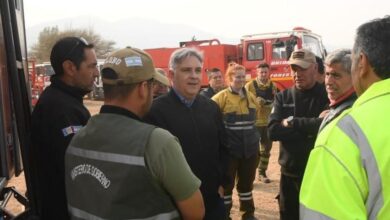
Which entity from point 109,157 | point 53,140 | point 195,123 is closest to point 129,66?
point 109,157

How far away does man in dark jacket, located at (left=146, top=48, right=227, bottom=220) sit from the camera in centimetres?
312

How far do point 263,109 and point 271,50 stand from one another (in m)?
7.85

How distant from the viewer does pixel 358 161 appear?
4.04 ft

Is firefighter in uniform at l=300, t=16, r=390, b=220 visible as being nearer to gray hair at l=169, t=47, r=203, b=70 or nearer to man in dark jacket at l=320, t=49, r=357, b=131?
man in dark jacket at l=320, t=49, r=357, b=131

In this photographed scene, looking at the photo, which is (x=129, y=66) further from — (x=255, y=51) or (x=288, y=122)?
(x=255, y=51)

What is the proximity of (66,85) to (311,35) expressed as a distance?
13.9 metres

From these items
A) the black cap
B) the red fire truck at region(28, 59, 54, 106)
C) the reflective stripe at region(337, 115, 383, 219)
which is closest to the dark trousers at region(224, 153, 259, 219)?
the black cap

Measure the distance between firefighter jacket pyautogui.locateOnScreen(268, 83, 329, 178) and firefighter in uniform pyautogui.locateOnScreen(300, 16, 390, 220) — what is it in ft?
7.36

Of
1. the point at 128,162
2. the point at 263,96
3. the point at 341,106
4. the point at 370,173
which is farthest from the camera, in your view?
the point at 263,96

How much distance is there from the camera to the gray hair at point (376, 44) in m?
1.36

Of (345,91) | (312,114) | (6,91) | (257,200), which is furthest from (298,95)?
(257,200)

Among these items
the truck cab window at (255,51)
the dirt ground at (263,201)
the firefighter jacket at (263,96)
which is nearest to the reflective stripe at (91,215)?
the dirt ground at (263,201)

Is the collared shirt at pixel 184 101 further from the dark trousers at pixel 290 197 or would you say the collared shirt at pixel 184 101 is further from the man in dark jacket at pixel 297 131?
the dark trousers at pixel 290 197

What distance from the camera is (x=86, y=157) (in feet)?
6.23
